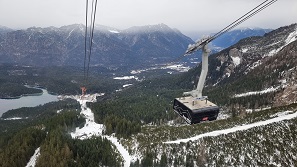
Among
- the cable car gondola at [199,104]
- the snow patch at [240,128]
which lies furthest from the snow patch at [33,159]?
the cable car gondola at [199,104]

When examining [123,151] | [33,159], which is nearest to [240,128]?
[123,151]

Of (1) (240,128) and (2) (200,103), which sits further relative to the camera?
(1) (240,128)

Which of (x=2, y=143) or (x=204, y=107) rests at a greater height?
(x=204, y=107)

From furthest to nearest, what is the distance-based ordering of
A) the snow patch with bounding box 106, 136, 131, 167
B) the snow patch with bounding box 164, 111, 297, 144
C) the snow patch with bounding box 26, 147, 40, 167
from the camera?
the snow patch with bounding box 164, 111, 297, 144
the snow patch with bounding box 26, 147, 40, 167
the snow patch with bounding box 106, 136, 131, 167

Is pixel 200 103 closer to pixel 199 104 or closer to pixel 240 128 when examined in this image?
pixel 199 104

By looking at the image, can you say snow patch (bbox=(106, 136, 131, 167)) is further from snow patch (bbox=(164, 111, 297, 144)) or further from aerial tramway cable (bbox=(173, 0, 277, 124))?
aerial tramway cable (bbox=(173, 0, 277, 124))

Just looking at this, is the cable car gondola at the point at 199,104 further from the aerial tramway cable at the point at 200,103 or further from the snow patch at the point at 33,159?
the snow patch at the point at 33,159

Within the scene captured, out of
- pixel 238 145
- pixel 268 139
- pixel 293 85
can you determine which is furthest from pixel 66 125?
pixel 293 85

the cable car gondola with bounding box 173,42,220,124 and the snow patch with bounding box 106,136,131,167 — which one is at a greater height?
the cable car gondola with bounding box 173,42,220,124

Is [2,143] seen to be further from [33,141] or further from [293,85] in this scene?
[293,85]

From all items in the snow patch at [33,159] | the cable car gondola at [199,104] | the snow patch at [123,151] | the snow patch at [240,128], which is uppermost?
the cable car gondola at [199,104]

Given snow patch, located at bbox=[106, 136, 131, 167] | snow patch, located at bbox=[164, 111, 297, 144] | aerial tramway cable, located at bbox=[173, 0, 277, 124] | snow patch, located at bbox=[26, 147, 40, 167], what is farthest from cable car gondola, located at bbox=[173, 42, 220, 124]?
snow patch, located at bbox=[26, 147, 40, 167]
